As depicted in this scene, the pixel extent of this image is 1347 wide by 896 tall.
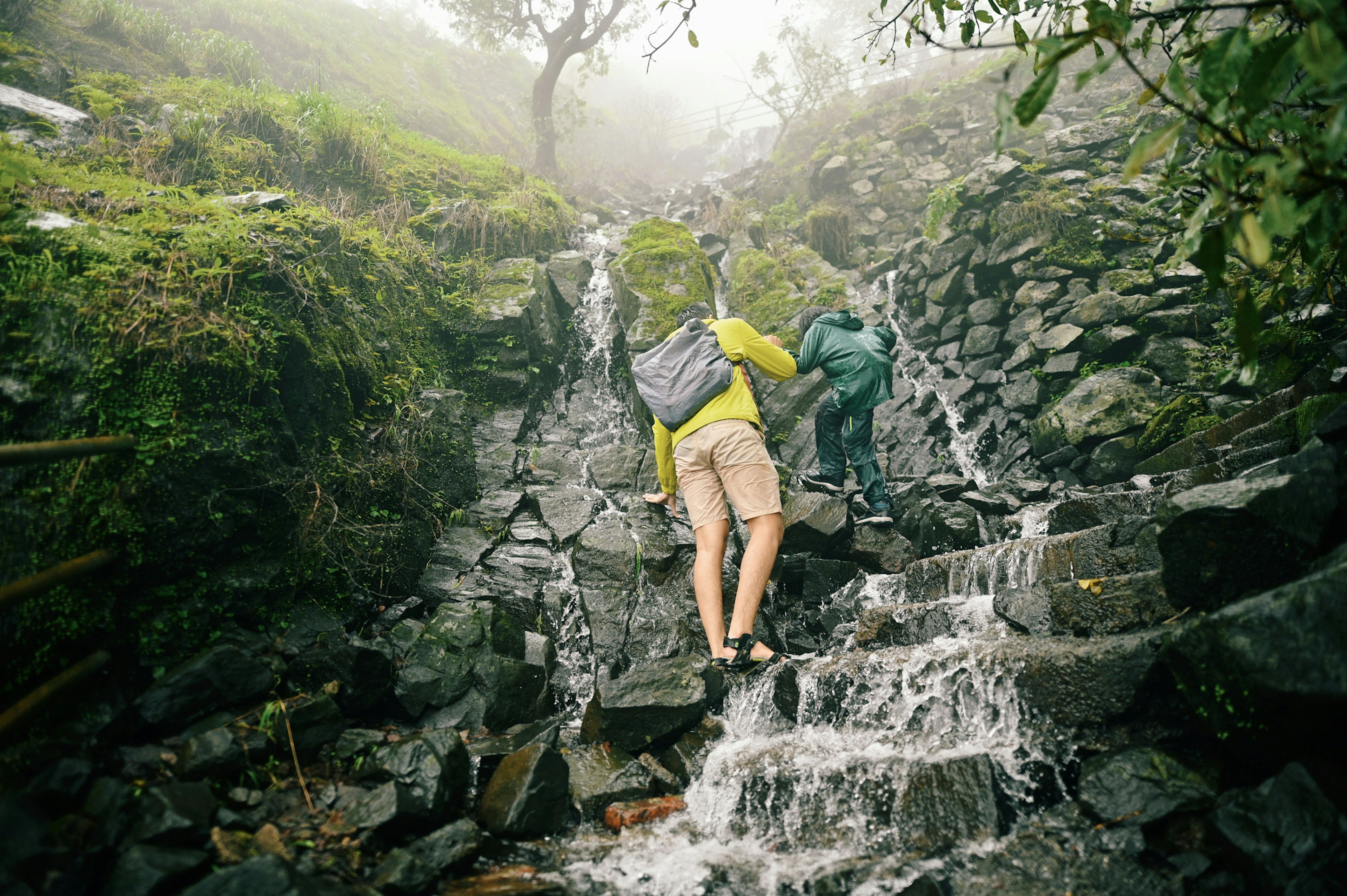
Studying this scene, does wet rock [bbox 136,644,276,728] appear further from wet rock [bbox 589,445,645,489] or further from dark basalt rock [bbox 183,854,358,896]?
wet rock [bbox 589,445,645,489]

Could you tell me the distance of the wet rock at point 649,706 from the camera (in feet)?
12.7

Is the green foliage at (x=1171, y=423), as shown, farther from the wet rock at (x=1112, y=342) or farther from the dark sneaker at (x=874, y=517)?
the dark sneaker at (x=874, y=517)

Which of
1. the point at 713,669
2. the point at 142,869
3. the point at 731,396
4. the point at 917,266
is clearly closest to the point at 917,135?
the point at 917,266

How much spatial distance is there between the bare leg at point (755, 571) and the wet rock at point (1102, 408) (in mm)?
4554

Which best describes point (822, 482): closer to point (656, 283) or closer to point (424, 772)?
point (656, 283)

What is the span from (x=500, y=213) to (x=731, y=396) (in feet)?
22.7

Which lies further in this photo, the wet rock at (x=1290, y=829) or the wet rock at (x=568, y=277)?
the wet rock at (x=568, y=277)

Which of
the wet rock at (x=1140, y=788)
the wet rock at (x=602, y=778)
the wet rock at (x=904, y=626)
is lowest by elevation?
the wet rock at (x=602, y=778)

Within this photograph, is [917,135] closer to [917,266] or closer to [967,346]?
[917,266]

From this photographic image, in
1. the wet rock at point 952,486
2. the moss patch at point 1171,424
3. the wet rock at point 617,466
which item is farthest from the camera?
the wet rock at point 617,466

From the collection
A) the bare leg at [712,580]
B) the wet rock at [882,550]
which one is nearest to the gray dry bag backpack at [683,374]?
the bare leg at [712,580]

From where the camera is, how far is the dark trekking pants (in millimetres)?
6320

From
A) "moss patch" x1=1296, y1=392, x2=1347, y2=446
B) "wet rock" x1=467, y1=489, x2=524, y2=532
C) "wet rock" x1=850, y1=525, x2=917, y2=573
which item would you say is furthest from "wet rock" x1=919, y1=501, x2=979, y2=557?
"wet rock" x1=467, y1=489, x2=524, y2=532

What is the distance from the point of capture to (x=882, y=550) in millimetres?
5680
